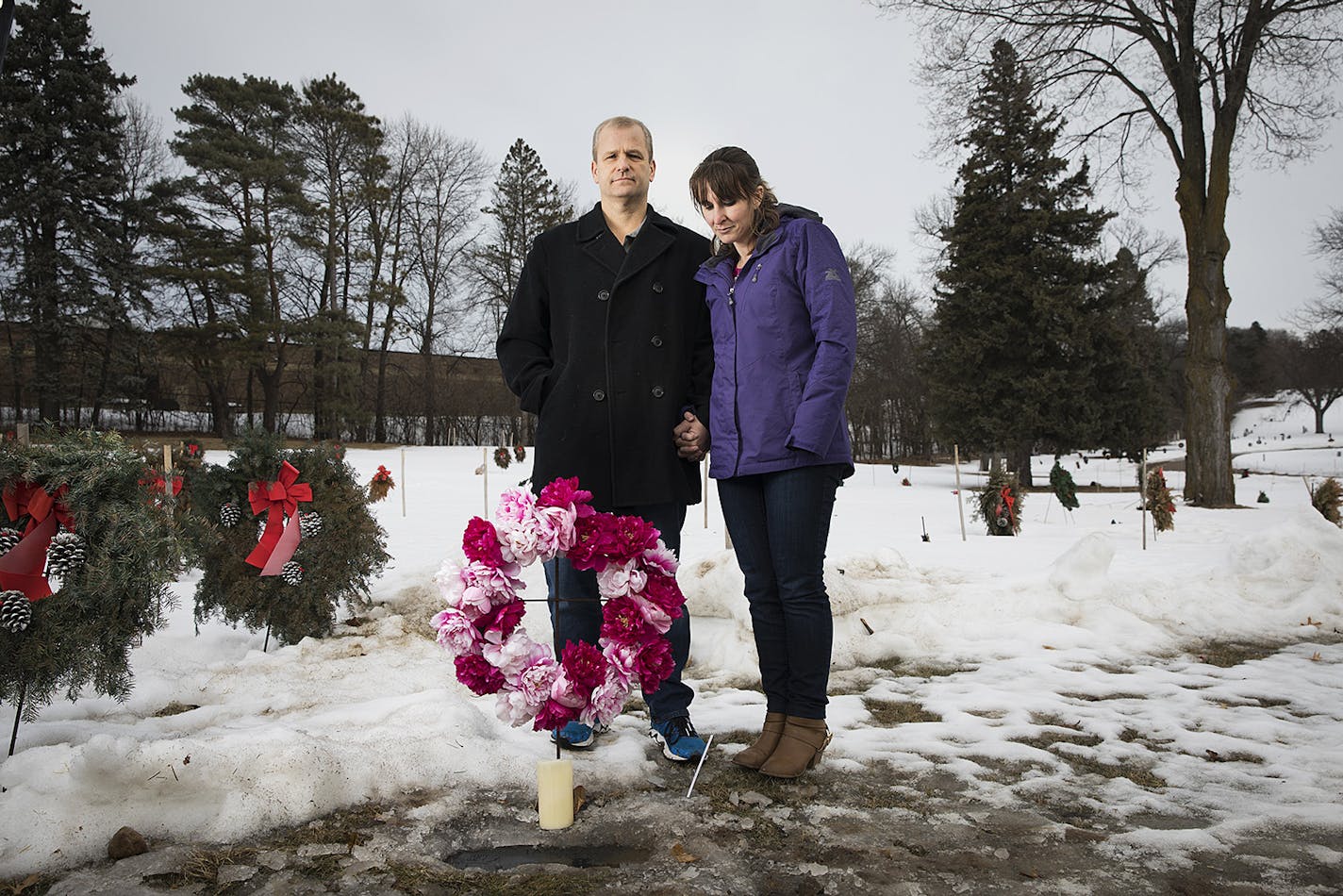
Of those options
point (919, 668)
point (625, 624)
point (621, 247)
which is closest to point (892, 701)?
point (919, 668)

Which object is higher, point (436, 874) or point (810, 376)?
point (810, 376)

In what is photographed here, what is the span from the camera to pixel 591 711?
2.41 meters

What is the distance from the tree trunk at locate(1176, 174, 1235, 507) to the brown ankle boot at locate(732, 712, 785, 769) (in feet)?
44.2

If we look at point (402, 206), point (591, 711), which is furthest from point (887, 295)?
point (591, 711)

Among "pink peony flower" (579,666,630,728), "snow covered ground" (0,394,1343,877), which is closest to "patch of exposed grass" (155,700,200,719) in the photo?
"snow covered ground" (0,394,1343,877)

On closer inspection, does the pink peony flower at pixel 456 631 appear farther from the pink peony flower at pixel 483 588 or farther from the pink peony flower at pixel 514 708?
the pink peony flower at pixel 514 708

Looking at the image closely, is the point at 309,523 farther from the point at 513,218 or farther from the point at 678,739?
the point at 513,218

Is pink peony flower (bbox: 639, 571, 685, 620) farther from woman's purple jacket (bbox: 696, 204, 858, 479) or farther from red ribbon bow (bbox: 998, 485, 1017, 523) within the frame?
red ribbon bow (bbox: 998, 485, 1017, 523)

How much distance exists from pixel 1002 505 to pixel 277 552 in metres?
8.48

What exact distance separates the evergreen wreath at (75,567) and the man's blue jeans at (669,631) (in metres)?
1.37

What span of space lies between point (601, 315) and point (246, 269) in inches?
1110

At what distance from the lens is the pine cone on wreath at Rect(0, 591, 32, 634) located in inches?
99.4

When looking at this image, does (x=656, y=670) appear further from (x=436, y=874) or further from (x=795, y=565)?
(x=436, y=874)

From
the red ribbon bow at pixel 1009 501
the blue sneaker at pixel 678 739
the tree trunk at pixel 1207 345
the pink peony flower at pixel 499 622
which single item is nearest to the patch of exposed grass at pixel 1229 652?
the blue sneaker at pixel 678 739
